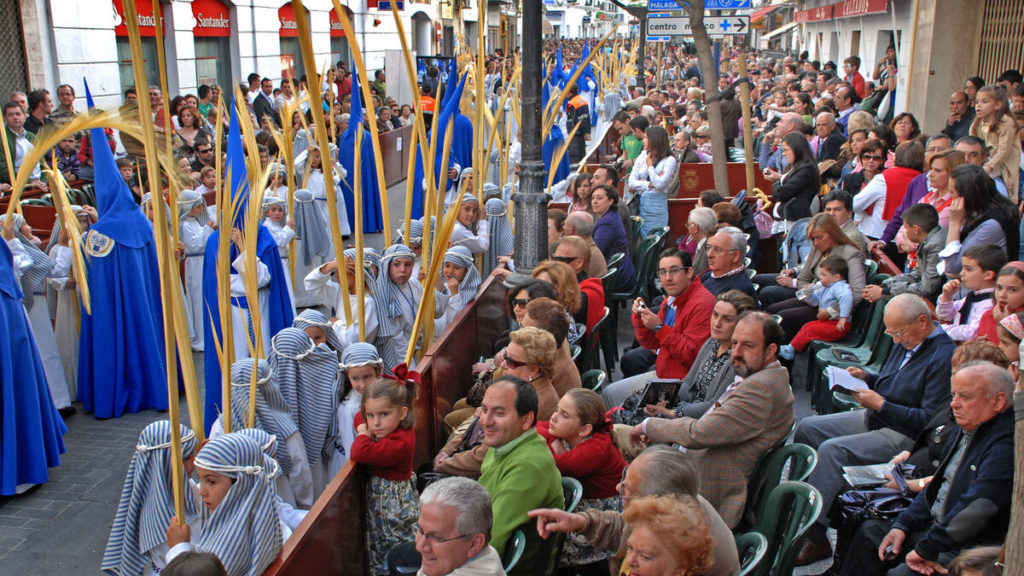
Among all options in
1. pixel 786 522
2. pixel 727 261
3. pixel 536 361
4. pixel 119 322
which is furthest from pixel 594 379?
pixel 119 322

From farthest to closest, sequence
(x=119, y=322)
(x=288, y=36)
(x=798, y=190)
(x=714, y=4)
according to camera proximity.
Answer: (x=288, y=36), (x=714, y=4), (x=798, y=190), (x=119, y=322)

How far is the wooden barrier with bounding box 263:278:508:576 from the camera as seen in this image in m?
3.27

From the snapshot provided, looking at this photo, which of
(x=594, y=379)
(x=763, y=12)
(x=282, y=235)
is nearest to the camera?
(x=594, y=379)

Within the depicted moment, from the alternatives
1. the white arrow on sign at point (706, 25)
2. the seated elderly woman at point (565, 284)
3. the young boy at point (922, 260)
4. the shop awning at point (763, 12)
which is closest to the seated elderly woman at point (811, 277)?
the young boy at point (922, 260)

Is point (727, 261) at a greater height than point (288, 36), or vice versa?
point (288, 36)

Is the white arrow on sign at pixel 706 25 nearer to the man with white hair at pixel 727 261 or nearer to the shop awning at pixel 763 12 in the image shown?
the man with white hair at pixel 727 261

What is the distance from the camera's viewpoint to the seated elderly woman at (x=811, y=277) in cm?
632

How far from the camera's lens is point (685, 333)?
213 inches

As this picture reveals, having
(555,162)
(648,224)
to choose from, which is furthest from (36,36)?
(648,224)

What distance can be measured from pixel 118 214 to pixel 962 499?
5788mm

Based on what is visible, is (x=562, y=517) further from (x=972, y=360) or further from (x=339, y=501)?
(x=972, y=360)

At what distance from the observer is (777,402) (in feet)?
13.3

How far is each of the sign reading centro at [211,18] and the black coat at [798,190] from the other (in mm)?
14243

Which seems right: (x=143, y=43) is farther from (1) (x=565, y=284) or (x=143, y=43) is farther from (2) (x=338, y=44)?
(1) (x=565, y=284)
